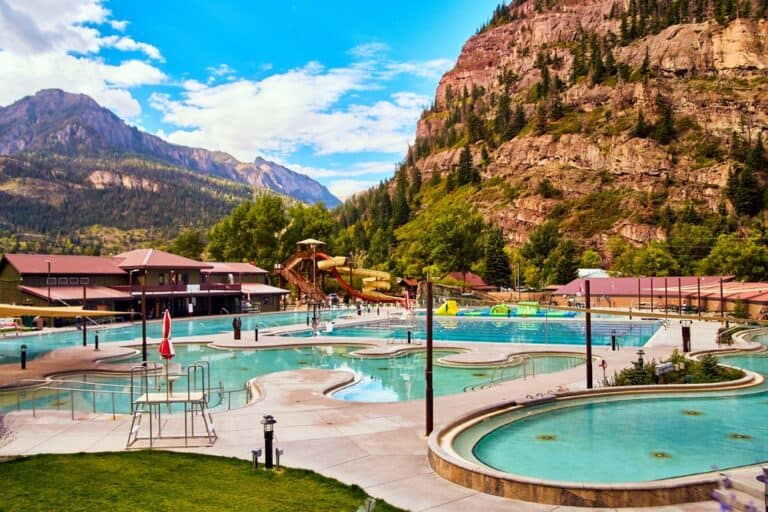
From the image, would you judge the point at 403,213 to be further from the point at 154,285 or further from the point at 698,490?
the point at 698,490

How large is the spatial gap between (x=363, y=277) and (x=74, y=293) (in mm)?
42998

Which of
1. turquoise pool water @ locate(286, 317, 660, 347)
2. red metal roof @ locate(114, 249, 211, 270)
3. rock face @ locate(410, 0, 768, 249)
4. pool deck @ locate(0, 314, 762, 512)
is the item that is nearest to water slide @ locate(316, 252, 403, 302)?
red metal roof @ locate(114, 249, 211, 270)

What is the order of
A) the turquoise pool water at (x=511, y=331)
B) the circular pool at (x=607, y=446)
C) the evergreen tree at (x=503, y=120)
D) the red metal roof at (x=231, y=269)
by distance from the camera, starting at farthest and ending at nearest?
the evergreen tree at (x=503, y=120), the red metal roof at (x=231, y=269), the turquoise pool water at (x=511, y=331), the circular pool at (x=607, y=446)

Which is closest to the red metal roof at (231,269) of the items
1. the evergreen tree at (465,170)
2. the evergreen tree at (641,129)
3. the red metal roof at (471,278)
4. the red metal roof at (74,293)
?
the red metal roof at (74,293)

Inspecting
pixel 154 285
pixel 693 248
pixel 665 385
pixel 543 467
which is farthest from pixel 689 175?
pixel 543 467

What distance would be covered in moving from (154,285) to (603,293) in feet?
161

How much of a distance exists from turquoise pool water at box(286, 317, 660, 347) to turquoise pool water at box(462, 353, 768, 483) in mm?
18822

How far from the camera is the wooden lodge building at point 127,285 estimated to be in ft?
157

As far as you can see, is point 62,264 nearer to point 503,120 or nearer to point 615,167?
point 615,167

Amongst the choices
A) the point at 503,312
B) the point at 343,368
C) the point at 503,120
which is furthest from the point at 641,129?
the point at 343,368

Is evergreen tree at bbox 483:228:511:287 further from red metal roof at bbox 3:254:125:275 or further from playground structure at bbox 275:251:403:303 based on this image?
red metal roof at bbox 3:254:125:275

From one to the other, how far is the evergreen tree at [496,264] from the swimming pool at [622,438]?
3023 inches

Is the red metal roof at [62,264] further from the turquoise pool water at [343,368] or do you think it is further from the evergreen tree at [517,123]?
the evergreen tree at [517,123]

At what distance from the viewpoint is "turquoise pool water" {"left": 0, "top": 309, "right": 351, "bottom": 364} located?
33.5 metres
